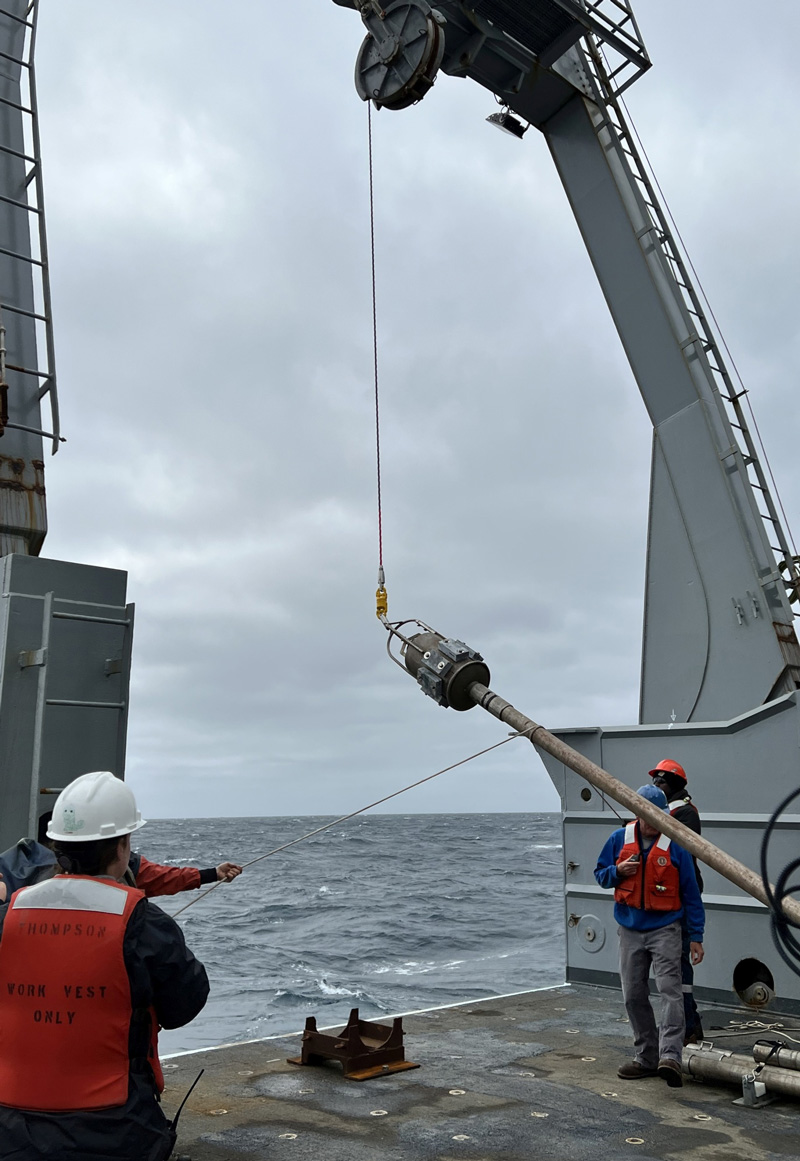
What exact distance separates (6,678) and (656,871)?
3.76 metres

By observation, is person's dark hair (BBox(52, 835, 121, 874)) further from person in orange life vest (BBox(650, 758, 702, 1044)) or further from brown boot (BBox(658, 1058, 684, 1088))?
person in orange life vest (BBox(650, 758, 702, 1044))

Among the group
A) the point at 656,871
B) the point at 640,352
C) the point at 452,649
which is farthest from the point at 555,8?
the point at 656,871

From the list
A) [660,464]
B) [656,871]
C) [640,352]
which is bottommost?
[656,871]

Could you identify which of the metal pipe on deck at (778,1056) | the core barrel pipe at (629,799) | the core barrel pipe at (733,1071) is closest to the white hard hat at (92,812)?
the core barrel pipe at (629,799)

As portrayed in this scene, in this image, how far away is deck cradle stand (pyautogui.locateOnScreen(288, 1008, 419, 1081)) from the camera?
218 inches

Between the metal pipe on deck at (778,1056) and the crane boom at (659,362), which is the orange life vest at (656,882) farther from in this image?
the crane boom at (659,362)

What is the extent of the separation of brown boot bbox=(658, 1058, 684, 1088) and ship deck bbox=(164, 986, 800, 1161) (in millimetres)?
60

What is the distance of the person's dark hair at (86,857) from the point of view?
2.74 meters

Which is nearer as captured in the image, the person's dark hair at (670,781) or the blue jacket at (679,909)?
the blue jacket at (679,909)

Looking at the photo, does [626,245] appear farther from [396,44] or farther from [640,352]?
[396,44]

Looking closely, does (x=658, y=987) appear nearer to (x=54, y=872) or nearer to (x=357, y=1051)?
(x=357, y=1051)

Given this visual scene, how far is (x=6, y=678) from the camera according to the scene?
14.5 feet

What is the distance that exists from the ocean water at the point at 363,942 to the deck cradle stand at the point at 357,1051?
8.28 meters

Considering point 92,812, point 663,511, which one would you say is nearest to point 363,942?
point 663,511
